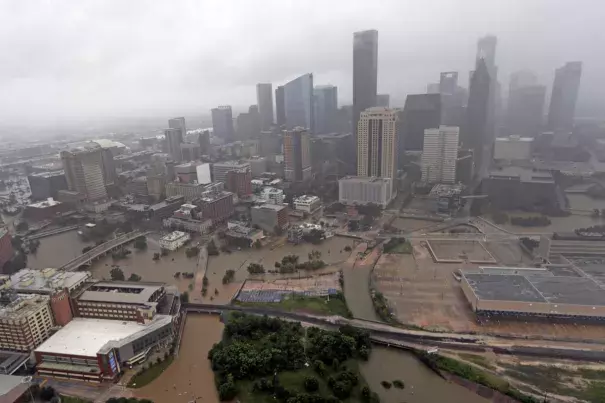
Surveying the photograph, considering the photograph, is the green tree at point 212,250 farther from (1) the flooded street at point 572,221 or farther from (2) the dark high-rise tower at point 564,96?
(2) the dark high-rise tower at point 564,96

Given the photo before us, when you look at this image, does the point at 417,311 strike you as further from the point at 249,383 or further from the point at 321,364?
the point at 249,383

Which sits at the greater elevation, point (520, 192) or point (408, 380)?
point (520, 192)

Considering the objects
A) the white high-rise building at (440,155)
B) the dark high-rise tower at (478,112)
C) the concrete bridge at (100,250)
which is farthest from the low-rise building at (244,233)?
the dark high-rise tower at (478,112)

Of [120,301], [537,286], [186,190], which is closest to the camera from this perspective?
[120,301]

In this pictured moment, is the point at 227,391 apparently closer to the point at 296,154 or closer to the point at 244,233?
the point at 244,233

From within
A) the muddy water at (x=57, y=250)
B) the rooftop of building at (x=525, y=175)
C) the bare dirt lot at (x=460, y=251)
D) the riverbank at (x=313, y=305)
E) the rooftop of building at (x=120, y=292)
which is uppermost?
the rooftop of building at (x=525, y=175)

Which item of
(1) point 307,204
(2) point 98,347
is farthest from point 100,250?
(1) point 307,204

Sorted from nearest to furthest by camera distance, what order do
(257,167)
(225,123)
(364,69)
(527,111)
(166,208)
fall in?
(166,208) < (257,167) < (364,69) < (527,111) < (225,123)
